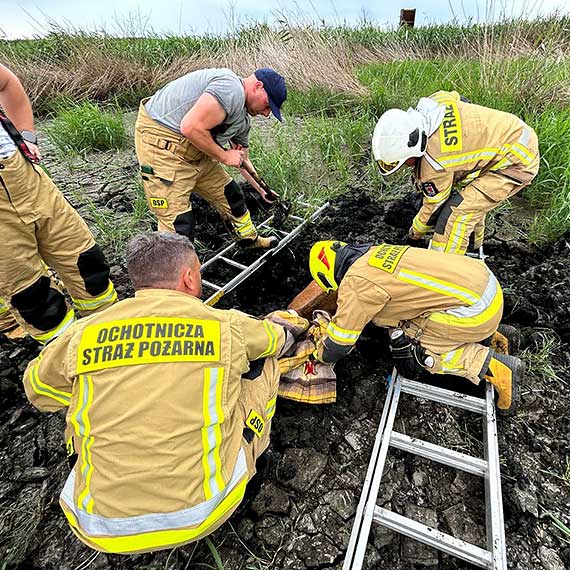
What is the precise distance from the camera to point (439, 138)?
3027 millimetres

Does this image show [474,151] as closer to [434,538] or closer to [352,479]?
[352,479]

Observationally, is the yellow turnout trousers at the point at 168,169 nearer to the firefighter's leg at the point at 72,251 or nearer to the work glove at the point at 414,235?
the firefighter's leg at the point at 72,251

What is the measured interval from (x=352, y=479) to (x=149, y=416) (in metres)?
1.36

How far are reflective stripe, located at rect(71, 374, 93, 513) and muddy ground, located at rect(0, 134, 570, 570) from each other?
2.22ft

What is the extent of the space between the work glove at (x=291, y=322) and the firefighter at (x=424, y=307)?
183 millimetres

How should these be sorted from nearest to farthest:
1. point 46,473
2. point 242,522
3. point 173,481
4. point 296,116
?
1. point 173,481
2. point 242,522
3. point 46,473
4. point 296,116

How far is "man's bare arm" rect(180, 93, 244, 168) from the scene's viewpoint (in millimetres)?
2846

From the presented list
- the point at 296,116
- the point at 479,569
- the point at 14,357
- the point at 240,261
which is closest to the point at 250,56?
the point at 296,116

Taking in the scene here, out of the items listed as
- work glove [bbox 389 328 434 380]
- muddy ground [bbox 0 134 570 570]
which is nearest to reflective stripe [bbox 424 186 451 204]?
muddy ground [bbox 0 134 570 570]

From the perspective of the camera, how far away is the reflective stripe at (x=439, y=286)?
2355 mm

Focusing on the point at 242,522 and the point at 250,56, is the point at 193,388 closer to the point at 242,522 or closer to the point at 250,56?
the point at 242,522

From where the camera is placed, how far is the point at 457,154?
10.0 ft

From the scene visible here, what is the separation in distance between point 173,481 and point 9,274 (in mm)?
1680

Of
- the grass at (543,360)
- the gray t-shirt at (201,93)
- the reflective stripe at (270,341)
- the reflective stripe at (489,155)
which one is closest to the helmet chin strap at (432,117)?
the reflective stripe at (489,155)
